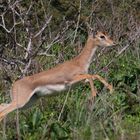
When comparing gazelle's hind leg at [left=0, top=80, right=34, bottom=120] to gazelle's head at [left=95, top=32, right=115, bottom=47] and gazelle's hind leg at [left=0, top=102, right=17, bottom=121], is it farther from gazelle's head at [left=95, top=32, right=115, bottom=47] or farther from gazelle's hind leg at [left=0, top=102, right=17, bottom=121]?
gazelle's head at [left=95, top=32, right=115, bottom=47]

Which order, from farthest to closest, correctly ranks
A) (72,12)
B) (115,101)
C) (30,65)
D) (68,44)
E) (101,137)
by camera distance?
(72,12), (68,44), (30,65), (115,101), (101,137)

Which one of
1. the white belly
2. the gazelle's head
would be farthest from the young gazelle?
the gazelle's head

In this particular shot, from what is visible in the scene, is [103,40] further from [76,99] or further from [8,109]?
[8,109]

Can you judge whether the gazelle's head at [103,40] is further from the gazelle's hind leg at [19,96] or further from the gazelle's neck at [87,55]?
the gazelle's hind leg at [19,96]

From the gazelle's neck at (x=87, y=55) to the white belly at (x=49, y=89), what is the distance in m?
0.59

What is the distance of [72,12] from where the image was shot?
714 inches

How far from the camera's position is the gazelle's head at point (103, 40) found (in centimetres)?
972

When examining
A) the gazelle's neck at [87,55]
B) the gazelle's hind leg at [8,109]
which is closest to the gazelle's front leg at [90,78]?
the gazelle's neck at [87,55]

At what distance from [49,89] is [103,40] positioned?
51.5 inches

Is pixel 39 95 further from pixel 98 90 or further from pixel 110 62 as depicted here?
pixel 110 62

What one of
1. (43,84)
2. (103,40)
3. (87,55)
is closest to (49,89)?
(43,84)

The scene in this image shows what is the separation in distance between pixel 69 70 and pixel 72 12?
908 cm

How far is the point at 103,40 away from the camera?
31.9 feet

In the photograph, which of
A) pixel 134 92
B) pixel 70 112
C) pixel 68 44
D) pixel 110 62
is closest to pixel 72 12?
pixel 68 44
